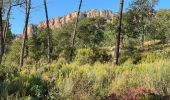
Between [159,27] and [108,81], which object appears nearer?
[108,81]

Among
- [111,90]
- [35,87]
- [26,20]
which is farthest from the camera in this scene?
Answer: [26,20]

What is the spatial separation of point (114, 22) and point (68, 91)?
68101 millimetres

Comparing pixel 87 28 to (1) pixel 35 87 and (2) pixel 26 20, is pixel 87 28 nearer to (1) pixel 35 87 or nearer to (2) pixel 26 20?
(2) pixel 26 20

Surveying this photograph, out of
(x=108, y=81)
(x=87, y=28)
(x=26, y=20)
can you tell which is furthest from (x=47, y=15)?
(x=87, y=28)

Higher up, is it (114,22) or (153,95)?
(114,22)

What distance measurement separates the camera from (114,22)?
76625 millimetres

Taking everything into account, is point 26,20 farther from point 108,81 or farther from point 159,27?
point 159,27

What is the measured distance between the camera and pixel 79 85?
9.83 meters

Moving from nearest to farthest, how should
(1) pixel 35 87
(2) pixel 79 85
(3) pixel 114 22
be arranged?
(1) pixel 35 87 → (2) pixel 79 85 → (3) pixel 114 22

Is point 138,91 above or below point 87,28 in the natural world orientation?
below

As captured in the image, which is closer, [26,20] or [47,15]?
[26,20]

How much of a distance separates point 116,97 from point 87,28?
84948 millimetres

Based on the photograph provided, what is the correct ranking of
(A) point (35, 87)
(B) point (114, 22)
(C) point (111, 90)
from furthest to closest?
(B) point (114, 22)
(C) point (111, 90)
(A) point (35, 87)

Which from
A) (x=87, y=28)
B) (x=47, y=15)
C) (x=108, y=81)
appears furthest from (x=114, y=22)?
(x=108, y=81)
